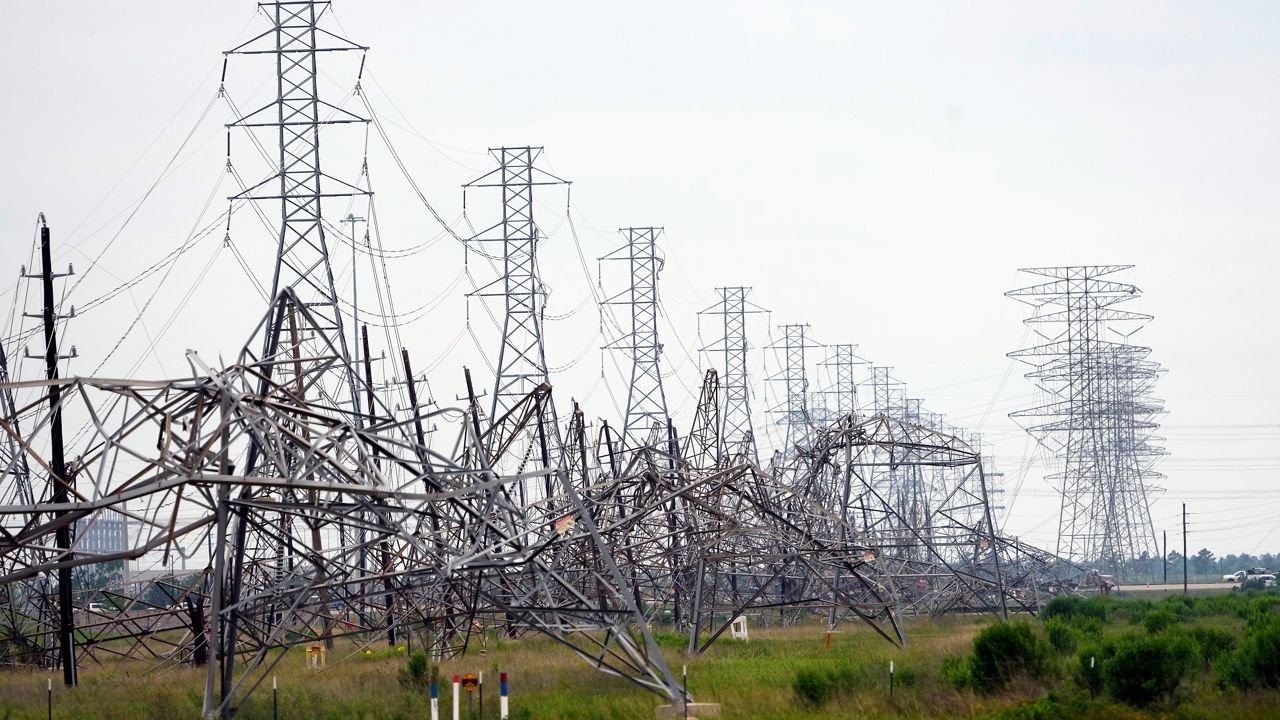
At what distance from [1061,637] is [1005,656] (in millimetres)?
9127

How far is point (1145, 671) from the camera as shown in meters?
25.1

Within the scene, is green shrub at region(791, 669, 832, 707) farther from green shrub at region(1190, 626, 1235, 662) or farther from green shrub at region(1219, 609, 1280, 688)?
green shrub at region(1190, 626, 1235, 662)

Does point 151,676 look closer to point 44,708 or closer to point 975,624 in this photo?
point 44,708

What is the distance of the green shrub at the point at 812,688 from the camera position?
25969mm

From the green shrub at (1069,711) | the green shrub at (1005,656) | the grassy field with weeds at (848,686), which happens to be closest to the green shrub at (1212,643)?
the grassy field with weeds at (848,686)

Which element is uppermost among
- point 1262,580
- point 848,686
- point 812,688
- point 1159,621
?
point 812,688

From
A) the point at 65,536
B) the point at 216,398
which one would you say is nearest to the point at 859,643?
the point at 65,536

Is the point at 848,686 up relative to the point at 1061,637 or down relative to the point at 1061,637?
up

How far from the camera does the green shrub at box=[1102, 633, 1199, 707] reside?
24.6 meters

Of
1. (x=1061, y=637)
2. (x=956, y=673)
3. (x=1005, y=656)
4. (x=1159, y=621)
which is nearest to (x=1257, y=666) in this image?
(x=1005, y=656)

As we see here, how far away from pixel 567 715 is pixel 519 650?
1788 centimetres

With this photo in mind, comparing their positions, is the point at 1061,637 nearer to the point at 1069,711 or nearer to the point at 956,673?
the point at 956,673

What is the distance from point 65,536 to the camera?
31.6m

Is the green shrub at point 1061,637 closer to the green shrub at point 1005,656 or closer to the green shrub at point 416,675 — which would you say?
the green shrub at point 1005,656
